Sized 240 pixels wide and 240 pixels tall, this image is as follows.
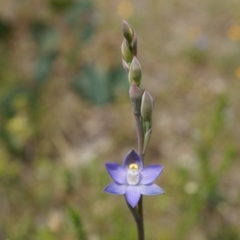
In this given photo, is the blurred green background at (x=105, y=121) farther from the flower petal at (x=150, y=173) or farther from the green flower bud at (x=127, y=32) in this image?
the green flower bud at (x=127, y=32)

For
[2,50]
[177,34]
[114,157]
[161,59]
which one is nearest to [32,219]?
[114,157]

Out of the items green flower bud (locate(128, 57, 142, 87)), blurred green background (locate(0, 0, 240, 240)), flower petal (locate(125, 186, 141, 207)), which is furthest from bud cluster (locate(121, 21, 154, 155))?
blurred green background (locate(0, 0, 240, 240))

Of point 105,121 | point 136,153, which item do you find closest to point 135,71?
point 136,153

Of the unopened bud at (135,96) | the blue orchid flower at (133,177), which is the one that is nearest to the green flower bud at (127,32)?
the unopened bud at (135,96)

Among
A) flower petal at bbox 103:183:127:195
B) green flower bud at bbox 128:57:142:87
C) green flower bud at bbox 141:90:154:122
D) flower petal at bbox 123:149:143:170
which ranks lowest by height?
flower petal at bbox 103:183:127:195

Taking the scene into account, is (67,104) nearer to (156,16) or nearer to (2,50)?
(2,50)

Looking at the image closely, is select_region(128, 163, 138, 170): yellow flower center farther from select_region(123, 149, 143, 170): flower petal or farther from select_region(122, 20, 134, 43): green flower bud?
select_region(122, 20, 134, 43): green flower bud

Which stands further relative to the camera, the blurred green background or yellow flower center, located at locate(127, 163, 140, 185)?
the blurred green background
